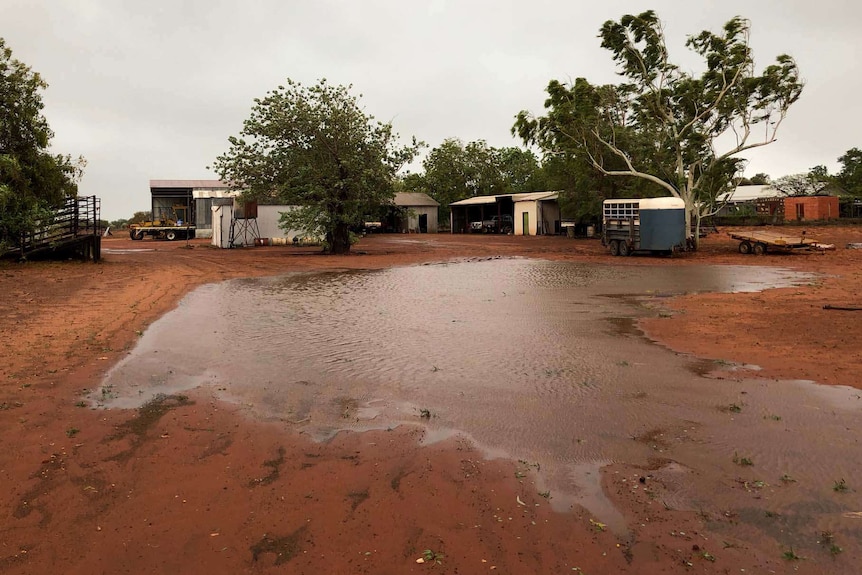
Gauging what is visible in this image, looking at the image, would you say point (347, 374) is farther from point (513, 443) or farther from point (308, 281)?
point (308, 281)

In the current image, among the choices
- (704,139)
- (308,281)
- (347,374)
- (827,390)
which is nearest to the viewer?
(827,390)

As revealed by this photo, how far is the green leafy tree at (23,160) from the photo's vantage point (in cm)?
2192

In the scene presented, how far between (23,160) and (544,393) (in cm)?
2410

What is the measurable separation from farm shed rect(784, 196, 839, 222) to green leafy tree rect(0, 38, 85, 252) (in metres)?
44.1

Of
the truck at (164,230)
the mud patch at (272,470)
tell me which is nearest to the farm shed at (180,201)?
the truck at (164,230)

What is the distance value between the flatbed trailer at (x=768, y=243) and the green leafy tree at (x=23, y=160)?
2821cm

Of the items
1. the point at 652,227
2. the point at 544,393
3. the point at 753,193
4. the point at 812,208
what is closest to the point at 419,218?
the point at 753,193

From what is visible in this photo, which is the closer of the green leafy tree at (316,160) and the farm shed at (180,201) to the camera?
the green leafy tree at (316,160)

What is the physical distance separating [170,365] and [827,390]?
7.98 metres

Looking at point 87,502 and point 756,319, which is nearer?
point 87,502

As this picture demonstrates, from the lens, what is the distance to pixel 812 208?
1711 inches

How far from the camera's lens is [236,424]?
595 cm

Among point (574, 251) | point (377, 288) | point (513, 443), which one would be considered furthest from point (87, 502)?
point (574, 251)

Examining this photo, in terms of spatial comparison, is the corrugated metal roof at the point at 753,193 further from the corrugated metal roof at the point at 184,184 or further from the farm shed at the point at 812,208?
the corrugated metal roof at the point at 184,184
